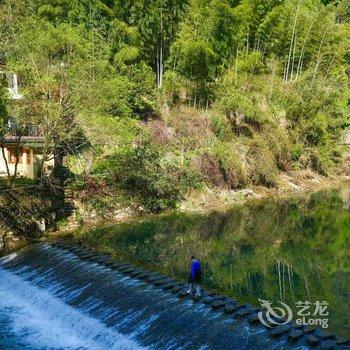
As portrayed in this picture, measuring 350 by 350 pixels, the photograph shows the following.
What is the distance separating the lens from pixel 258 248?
71.9 ft

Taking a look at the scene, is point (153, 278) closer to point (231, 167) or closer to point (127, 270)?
point (127, 270)

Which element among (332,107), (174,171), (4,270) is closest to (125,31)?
(174,171)

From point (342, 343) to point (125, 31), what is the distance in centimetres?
3075

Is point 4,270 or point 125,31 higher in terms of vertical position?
point 125,31

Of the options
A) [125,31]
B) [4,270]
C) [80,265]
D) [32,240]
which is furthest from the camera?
[125,31]

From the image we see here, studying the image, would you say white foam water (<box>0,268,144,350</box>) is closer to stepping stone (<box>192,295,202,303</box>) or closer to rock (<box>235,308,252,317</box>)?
stepping stone (<box>192,295,202,303</box>)

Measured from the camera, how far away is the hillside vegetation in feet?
77.6

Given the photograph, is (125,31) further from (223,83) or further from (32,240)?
(32,240)

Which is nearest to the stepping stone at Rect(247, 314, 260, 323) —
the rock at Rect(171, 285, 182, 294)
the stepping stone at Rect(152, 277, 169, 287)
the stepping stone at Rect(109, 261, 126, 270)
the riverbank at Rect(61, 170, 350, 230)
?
the rock at Rect(171, 285, 182, 294)

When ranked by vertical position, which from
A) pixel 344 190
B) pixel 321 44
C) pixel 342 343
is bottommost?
pixel 344 190

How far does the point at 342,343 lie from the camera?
10.3 m

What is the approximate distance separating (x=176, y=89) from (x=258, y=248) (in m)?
20.7

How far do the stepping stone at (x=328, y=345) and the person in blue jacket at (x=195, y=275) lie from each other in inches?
153

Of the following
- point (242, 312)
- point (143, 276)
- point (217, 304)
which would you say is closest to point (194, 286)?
point (217, 304)
